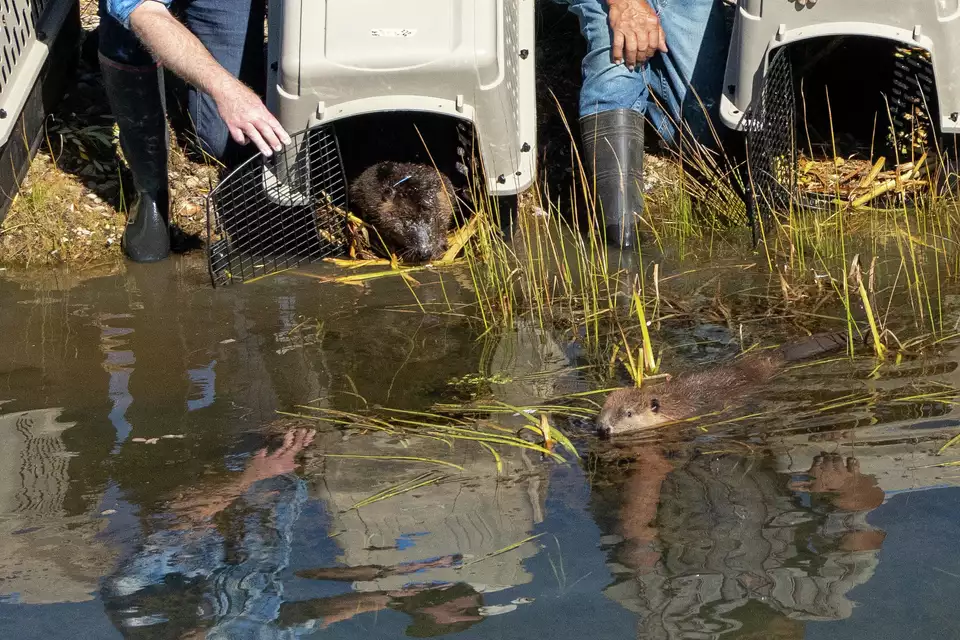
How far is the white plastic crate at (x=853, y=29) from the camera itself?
4.74 m

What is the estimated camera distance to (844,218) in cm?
507

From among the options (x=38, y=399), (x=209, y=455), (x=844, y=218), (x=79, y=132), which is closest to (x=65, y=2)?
(x=79, y=132)

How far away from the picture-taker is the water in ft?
7.68

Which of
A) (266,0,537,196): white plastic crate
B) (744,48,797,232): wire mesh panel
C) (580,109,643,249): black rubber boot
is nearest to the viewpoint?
(266,0,537,196): white plastic crate

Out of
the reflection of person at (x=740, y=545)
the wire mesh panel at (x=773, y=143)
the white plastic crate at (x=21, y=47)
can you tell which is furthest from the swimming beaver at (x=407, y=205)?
the reflection of person at (x=740, y=545)

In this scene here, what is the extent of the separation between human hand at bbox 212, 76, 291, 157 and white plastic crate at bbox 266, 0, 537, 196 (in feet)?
0.74

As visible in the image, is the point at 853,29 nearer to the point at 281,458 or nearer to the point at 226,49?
the point at 226,49

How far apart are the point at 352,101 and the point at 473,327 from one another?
1054mm

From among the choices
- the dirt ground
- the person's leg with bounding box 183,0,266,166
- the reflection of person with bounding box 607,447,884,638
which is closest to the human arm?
the person's leg with bounding box 183,0,266,166

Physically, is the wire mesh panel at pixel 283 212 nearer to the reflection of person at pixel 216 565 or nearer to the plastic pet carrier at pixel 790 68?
the plastic pet carrier at pixel 790 68

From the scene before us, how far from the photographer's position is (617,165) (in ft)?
17.1

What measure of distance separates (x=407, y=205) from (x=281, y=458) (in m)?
2.07

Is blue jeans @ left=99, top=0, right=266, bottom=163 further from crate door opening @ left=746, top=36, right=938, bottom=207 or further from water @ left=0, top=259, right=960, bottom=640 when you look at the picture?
crate door opening @ left=746, top=36, right=938, bottom=207

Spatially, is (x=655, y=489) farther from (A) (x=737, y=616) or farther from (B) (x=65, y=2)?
(B) (x=65, y=2)
